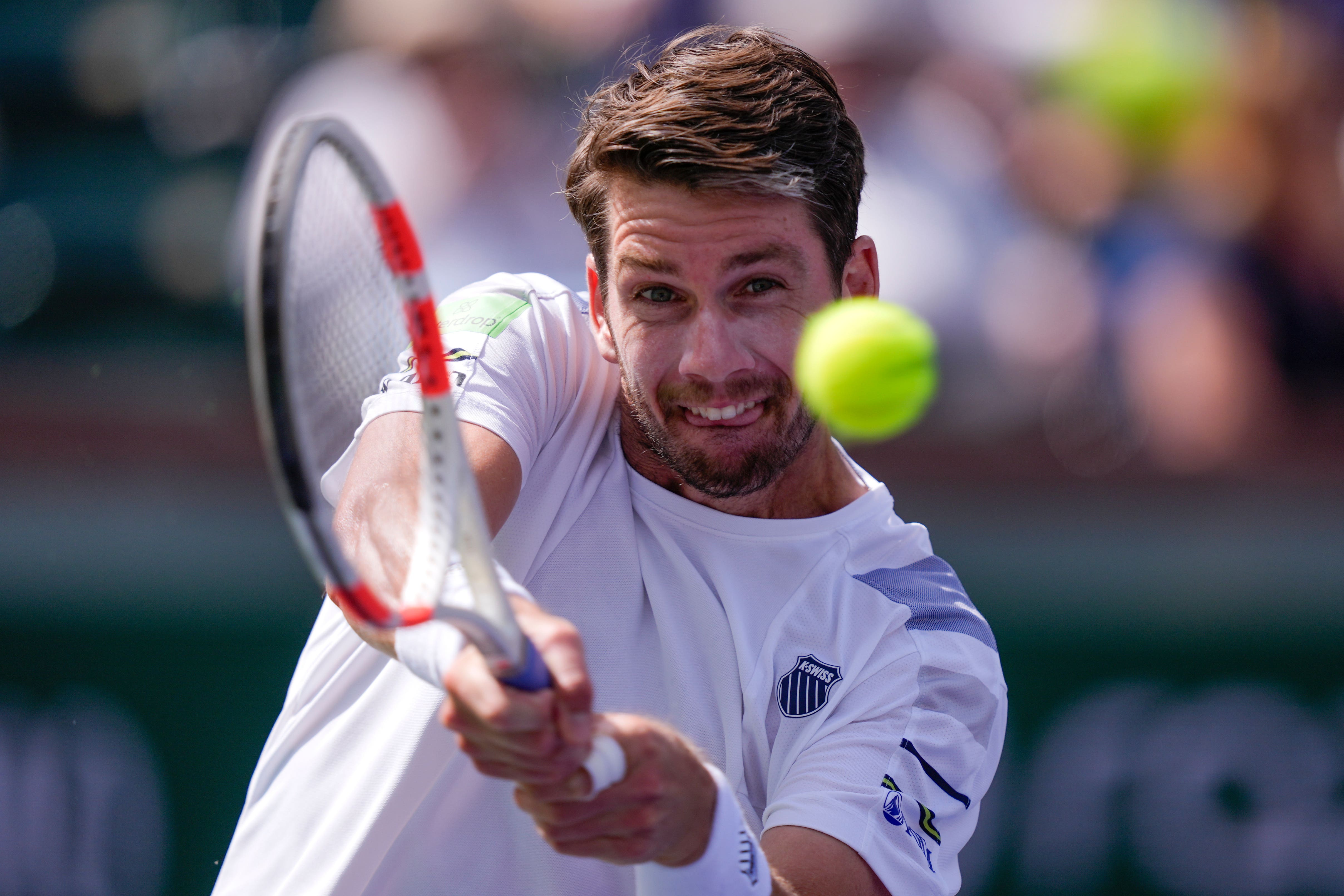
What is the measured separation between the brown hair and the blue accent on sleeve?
0.49m

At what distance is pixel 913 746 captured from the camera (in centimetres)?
196

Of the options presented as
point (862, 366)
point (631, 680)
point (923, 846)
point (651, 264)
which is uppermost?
point (651, 264)

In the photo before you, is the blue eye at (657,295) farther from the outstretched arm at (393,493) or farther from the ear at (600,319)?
the outstretched arm at (393,493)

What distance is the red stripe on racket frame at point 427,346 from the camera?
1.56 meters

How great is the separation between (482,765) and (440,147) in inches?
112

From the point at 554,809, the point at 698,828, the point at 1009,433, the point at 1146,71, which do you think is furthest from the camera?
the point at 1146,71

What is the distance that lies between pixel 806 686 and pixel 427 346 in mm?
797

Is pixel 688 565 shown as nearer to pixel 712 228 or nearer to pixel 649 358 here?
pixel 649 358

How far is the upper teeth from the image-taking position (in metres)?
2.09

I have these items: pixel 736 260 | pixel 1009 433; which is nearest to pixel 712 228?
pixel 736 260

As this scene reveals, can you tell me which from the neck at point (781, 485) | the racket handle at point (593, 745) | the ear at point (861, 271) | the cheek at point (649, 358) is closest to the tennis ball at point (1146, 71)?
the ear at point (861, 271)

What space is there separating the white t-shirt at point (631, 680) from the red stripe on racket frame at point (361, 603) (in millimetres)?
603

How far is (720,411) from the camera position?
2.09 meters

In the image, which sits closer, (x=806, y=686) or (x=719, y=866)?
(x=719, y=866)
